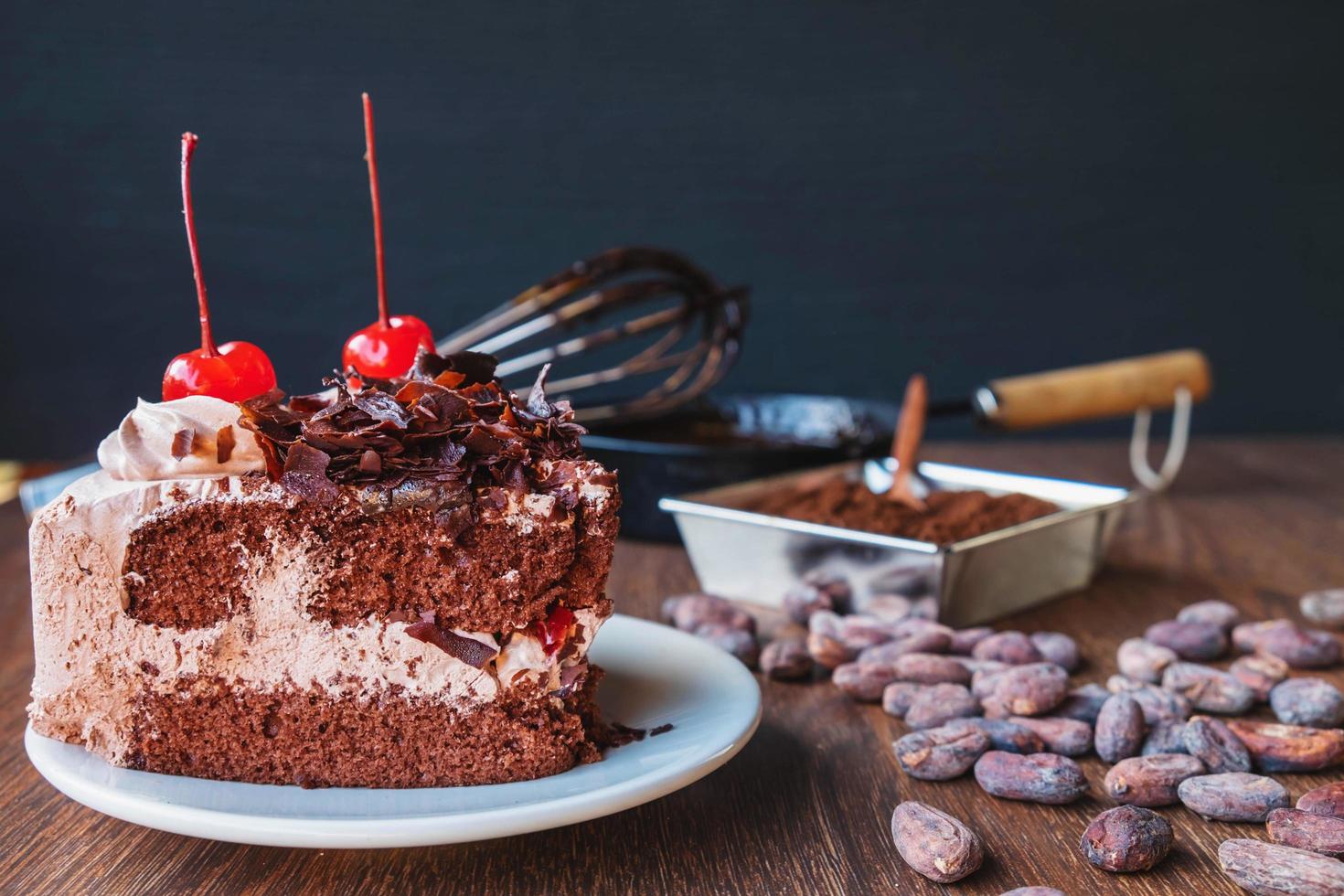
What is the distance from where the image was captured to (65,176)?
281 cm

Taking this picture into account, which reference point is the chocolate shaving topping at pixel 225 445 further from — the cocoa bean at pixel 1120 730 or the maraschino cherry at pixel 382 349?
the cocoa bean at pixel 1120 730

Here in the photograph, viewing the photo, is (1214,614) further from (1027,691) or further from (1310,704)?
(1027,691)

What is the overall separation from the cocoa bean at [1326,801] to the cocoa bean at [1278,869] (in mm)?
82

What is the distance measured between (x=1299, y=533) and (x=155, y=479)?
1.71m

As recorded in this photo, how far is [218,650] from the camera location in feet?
3.15

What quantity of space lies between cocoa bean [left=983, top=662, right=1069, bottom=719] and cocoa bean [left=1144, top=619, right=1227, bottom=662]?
25 centimetres

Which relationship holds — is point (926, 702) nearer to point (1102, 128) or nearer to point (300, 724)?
point (300, 724)

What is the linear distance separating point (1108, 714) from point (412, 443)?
0.66 m

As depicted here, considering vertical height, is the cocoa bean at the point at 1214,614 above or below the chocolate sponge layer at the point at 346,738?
below

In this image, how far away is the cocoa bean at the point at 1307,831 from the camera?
35.2 inches

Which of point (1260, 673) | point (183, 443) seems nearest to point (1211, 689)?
point (1260, 673)

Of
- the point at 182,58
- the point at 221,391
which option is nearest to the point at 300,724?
the point at 221,391

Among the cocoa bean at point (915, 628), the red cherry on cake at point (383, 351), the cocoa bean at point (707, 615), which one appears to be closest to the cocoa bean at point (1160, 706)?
the cocoa bean at point (915, 628)

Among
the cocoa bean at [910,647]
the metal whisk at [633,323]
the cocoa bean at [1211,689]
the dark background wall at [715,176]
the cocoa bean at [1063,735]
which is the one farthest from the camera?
the dark background wall at [715,176]
